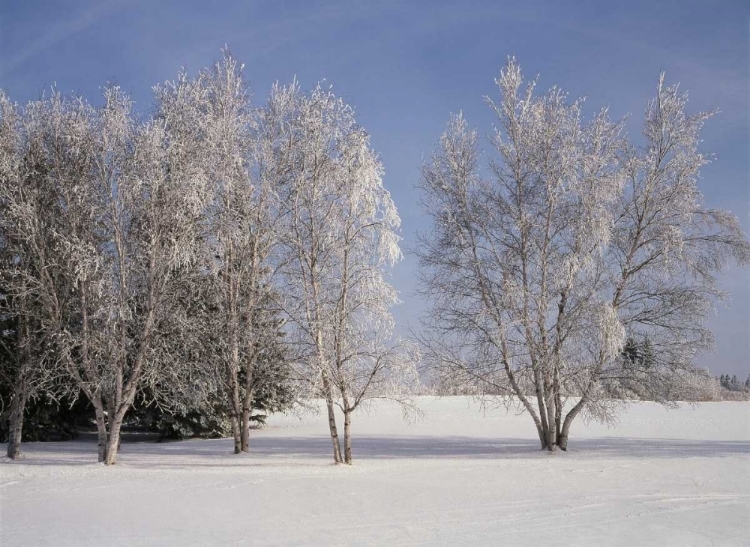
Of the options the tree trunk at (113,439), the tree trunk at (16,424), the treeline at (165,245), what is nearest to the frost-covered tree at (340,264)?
the treeline at (165,245)

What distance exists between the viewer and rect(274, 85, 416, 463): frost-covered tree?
1532 cm

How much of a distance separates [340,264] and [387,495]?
6.26 metres

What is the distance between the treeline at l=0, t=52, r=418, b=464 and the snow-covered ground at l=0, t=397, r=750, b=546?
218 centimetres

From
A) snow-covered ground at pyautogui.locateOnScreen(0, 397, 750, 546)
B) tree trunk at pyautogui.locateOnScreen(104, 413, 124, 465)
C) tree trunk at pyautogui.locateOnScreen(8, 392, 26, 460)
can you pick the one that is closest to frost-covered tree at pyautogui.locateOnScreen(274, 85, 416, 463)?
snow-covered ground at pyautogui.locateOnScreen(0, 397, 750, 546)

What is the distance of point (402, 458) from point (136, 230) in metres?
8.93

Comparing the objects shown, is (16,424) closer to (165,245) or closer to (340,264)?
(165,245)

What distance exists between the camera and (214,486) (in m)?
12.0

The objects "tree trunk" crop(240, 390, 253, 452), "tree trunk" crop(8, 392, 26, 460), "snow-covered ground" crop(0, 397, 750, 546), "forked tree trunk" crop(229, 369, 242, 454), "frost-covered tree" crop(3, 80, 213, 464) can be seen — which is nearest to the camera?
"snow-covered ground" crop(0, 397, 750, 546)

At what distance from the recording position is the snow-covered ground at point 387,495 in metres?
8.29

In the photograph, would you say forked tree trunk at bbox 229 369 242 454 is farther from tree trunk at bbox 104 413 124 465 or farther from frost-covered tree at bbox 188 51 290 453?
tree trunk at bbox 104 413 124 465

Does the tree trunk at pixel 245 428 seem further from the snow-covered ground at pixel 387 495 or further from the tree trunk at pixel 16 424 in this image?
the tree trunk at pixel 16 424

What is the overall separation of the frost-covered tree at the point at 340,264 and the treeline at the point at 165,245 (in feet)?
0.11

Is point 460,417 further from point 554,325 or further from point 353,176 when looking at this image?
point 353,176

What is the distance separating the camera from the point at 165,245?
15.6 m
